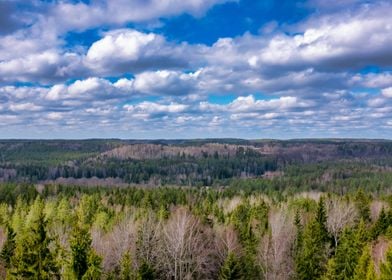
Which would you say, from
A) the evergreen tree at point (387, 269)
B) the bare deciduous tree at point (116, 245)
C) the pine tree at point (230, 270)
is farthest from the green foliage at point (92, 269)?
the bare deciduous tree at point (116, 245)

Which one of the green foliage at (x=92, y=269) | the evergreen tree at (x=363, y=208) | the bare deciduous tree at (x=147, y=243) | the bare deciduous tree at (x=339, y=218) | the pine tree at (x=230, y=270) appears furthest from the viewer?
the evergreen tree at (x=363, y=208)

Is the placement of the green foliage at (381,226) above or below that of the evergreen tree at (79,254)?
below

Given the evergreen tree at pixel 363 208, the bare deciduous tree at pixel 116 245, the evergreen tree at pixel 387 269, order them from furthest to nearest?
the evergreen tree at pixel 363 208
the bare deciduous tree at pixel 116 245
the evergreen tree at pixel 387 269

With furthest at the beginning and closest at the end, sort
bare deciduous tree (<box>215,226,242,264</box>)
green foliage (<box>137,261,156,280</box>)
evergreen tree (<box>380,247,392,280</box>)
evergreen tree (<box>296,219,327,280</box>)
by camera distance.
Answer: bare deciduous tree (<box>215,226,242,264</box>) → evergreen tree (<box>296,219,327,280</box>) → green foliage (<box>137,261,156,280</box>) → evergreen tree (<box>380,247,392,280</box>)

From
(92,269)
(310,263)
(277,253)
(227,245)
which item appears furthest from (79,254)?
(277,253)

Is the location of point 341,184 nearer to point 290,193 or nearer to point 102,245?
point 290,193

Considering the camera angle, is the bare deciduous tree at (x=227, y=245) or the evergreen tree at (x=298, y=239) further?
the evergreen tree at (x=298, y=239)

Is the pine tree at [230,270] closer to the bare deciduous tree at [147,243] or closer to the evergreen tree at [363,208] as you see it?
the bare deciduous tree at [147,243]

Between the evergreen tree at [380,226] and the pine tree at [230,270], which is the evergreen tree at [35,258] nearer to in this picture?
the pine tree at [230,270]

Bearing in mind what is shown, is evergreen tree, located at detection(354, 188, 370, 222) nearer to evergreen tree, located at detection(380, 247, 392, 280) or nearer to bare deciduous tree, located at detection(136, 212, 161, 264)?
bare deciduous tree, located at detection(136, 212, 161, 264)

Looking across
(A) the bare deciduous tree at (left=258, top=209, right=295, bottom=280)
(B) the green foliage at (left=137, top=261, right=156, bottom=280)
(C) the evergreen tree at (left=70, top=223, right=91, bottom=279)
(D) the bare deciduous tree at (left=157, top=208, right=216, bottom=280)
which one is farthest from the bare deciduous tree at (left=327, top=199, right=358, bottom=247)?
(C) the evergreen tree at (left=70, top=223, right=91, bottom=279)

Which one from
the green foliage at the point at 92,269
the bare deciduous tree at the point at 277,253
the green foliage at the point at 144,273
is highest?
the green foliage at the point at 92,269
